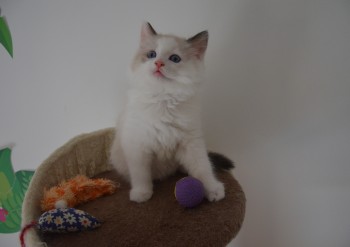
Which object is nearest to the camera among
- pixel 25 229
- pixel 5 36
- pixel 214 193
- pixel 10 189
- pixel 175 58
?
pixel 25 229

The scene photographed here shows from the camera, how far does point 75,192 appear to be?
1.02 m

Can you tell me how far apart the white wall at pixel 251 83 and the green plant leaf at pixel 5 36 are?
0.12 ft

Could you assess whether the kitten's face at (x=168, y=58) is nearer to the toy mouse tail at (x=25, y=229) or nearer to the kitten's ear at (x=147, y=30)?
the kitten's ear at (x=147, y=30)

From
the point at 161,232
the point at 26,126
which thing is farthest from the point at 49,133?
the point at 161,232

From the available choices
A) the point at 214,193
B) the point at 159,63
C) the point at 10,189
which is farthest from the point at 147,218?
the point at 10,189

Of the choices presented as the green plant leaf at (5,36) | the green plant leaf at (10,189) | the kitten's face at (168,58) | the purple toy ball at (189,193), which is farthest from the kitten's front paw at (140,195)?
the green plant leaf at (5,36)

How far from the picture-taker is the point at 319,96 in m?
1.19

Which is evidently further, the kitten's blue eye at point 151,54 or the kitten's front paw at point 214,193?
the kitten's blue eye at point 151,54

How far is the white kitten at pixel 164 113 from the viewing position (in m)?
1.00

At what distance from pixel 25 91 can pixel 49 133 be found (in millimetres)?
321

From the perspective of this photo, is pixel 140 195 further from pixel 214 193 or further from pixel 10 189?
pixel 10 189

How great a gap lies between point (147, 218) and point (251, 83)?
2.74 ft

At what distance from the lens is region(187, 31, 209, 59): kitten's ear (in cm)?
105

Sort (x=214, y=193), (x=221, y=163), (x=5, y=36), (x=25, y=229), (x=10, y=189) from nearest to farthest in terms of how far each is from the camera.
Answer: (x=25, y=229) < (x=214, y=193) < (x=221, y=163) < (x=5, y=36) < (x=10, y=189)
